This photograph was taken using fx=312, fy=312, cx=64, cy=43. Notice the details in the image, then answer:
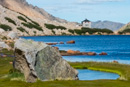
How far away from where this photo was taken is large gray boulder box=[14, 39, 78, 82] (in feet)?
109

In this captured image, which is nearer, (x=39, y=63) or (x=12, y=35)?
(x=39, y=63)

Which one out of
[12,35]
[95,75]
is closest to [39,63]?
[95,75]

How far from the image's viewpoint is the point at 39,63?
3450cm

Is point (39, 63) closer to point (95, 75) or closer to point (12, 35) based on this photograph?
point (95, 75)

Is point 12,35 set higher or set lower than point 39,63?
higher

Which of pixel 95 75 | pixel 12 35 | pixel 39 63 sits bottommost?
pixel 95 75

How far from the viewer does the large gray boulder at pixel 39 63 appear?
33375mm

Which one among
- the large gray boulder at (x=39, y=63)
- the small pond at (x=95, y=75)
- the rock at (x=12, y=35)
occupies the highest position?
the rock at (x=12, y=35)

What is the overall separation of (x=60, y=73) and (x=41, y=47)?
12.2 feet

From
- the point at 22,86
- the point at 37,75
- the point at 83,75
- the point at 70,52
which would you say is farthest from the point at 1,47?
the point at 22,86

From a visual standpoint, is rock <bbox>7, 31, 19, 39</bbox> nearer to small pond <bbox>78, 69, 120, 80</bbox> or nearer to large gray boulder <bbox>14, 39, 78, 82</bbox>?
small pond <bbox>78, 69, 120, 80</bbox>

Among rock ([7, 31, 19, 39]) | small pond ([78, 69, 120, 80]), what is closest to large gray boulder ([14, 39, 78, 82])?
small pond ([78, 69, 120, 80])

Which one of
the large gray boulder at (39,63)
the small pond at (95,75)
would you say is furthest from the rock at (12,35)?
the large gray boulder at (39,63)

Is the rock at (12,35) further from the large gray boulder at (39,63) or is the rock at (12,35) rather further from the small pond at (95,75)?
the large gray boulder at (39,63)
